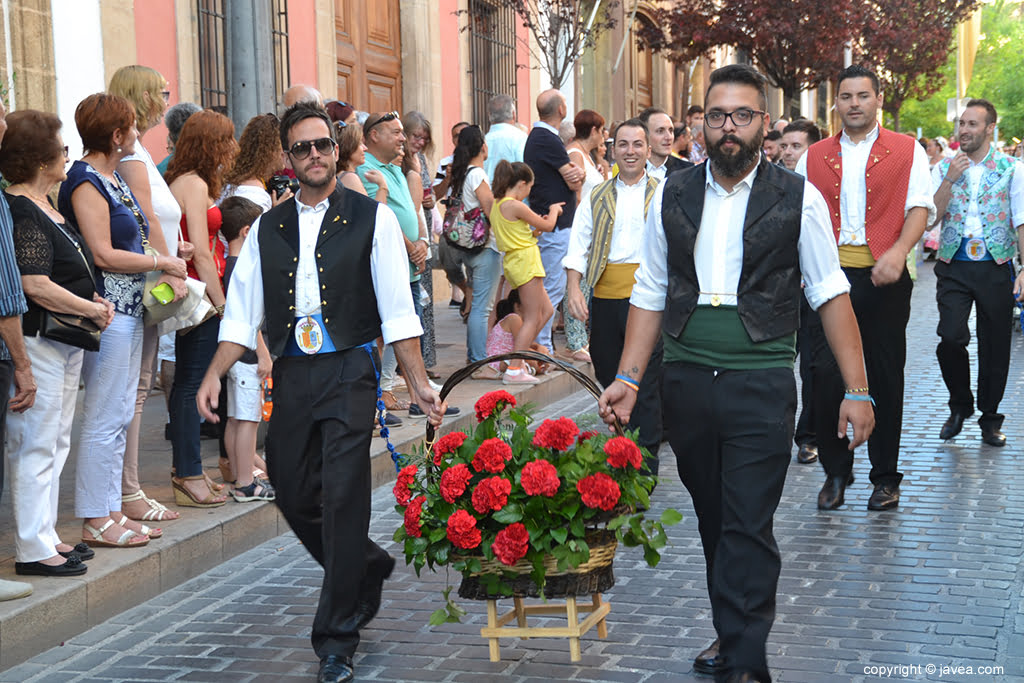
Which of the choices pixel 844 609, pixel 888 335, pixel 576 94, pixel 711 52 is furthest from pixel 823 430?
pixel 711 52

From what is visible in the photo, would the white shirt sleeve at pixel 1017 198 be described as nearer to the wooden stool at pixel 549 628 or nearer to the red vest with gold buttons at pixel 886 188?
the red vest with gold buttons at pixel 886 188

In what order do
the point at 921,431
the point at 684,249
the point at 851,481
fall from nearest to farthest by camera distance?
the point at 684,249, the point at 851,481, the point at 921,431

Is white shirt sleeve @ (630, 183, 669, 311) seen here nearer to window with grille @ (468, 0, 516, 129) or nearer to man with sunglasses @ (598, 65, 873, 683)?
man with sunglasses @ (598, 65, 873, 683)

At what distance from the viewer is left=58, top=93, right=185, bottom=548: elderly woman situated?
232 inches

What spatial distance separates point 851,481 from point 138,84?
14.5ft

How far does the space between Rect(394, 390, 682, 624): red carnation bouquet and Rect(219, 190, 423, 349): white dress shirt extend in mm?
489

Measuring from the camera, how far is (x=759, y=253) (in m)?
4.26

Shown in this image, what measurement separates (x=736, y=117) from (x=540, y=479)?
4.42 ft

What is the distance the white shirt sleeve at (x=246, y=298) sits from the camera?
491 centimetres

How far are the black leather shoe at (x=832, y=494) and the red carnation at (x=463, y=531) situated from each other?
A: 124 inches

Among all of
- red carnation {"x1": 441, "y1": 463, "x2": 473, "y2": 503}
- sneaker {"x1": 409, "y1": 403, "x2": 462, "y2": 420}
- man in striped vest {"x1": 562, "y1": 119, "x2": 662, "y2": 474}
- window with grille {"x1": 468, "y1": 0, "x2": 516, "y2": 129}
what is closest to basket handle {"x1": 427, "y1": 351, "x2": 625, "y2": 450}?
red carnation {"x1": 441, "y1": 463, "x2": 473, "y2": 503}

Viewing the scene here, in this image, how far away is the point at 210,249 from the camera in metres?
6.93

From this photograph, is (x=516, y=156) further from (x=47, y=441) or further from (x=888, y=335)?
(x=47, y=441)

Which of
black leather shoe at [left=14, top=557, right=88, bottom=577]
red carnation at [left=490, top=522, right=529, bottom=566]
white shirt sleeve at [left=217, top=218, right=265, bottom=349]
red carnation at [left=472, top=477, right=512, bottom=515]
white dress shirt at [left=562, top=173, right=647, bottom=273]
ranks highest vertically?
white dress shirt at [left=562, top=173, right=647, bottom=273]
